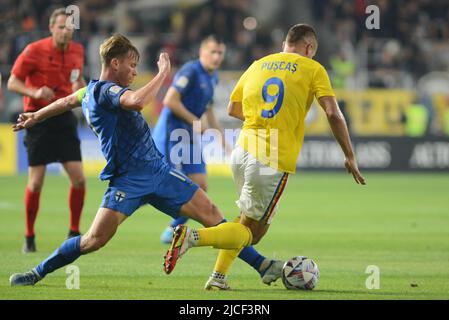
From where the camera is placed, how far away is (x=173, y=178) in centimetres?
779

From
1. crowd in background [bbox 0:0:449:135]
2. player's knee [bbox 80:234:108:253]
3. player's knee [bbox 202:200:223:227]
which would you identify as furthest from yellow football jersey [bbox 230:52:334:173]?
crowd in background [bbox 0:0:449:135]

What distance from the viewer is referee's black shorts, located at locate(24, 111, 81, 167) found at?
1069 centimetres

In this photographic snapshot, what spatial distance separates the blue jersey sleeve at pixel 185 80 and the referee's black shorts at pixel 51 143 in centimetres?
138

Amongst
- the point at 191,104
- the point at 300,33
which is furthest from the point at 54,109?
the point at 191,104

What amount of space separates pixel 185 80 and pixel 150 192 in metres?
3.88

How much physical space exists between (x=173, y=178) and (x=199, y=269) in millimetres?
1633

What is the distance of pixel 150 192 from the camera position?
770 cm

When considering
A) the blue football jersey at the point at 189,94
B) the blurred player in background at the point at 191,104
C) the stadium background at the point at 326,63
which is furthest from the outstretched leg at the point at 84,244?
the stadium background at the point at 326,63

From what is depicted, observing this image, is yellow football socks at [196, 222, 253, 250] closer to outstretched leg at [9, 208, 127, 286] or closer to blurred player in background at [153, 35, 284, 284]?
outstretched leg at [9, 208, 127, 286]

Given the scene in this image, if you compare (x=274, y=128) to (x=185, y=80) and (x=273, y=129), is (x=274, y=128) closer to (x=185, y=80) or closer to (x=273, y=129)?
(x=273, y=129)

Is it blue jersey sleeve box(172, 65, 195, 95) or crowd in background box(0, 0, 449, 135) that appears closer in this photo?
blue jersey sleeve box(172, 65, 195, 95)

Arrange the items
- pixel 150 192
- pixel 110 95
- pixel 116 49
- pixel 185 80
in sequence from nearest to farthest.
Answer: pixel 110 95
pixel 116 49
pixel 150 192
pixel 185 80

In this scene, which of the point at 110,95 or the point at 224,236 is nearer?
the point at 110,95

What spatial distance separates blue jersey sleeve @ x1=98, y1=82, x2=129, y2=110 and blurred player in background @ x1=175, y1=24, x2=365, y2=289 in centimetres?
112
